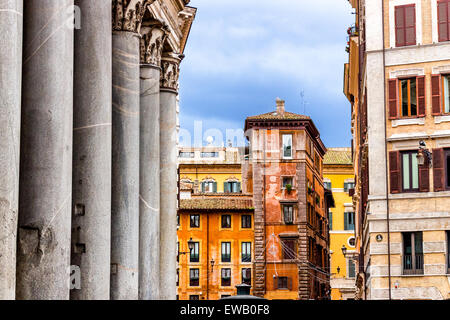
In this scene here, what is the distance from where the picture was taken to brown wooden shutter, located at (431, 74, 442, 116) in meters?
42.3

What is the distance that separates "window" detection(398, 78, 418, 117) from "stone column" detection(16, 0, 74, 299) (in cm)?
2803

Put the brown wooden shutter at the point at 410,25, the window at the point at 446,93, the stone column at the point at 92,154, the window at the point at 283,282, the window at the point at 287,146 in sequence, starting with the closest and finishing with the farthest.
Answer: the stone column at the point at 92,154 < the window at the point at 446,93 < the brown wooden shutter at the point at 410,25 < the window at the point at 283,282 < the window at the point at 287,146

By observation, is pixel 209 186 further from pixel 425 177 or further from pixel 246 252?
pixel 425 177

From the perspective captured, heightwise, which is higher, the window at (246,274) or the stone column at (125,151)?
the stone column at (125,151)

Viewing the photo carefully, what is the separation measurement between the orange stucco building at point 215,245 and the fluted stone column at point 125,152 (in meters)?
73.2

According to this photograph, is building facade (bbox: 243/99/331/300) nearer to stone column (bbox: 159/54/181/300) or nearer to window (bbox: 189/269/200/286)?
window (bbox: 189/269/200/286)

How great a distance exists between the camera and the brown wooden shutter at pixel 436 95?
42281 millimetres

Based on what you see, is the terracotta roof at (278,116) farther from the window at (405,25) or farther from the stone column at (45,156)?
the stone column at (45,156)

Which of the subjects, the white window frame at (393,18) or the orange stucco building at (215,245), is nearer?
the white window frame at (393,18)

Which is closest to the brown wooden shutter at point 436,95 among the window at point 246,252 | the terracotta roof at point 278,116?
the terracotta roof at point 278,116

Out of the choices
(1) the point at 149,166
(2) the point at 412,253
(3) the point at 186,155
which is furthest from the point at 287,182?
(1) the point at 149,166

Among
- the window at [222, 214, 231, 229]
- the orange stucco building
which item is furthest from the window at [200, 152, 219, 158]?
the window at [222, 214, 231, 229]

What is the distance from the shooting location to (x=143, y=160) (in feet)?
81.6

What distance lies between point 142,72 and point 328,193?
290 ft
